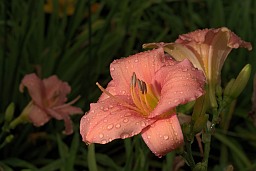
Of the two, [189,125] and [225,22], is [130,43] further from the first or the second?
[189,125]

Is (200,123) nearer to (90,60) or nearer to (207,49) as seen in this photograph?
(207,49)

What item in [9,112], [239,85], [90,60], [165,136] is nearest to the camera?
[165,136]

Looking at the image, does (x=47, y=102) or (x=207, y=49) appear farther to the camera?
(x=47, y=102)

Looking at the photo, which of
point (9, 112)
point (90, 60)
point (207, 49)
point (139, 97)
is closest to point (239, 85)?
point (207, 49)

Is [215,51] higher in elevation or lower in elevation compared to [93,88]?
higher

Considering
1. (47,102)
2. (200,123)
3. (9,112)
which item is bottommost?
(47,102)

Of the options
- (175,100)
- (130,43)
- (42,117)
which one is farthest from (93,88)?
(175,100)
